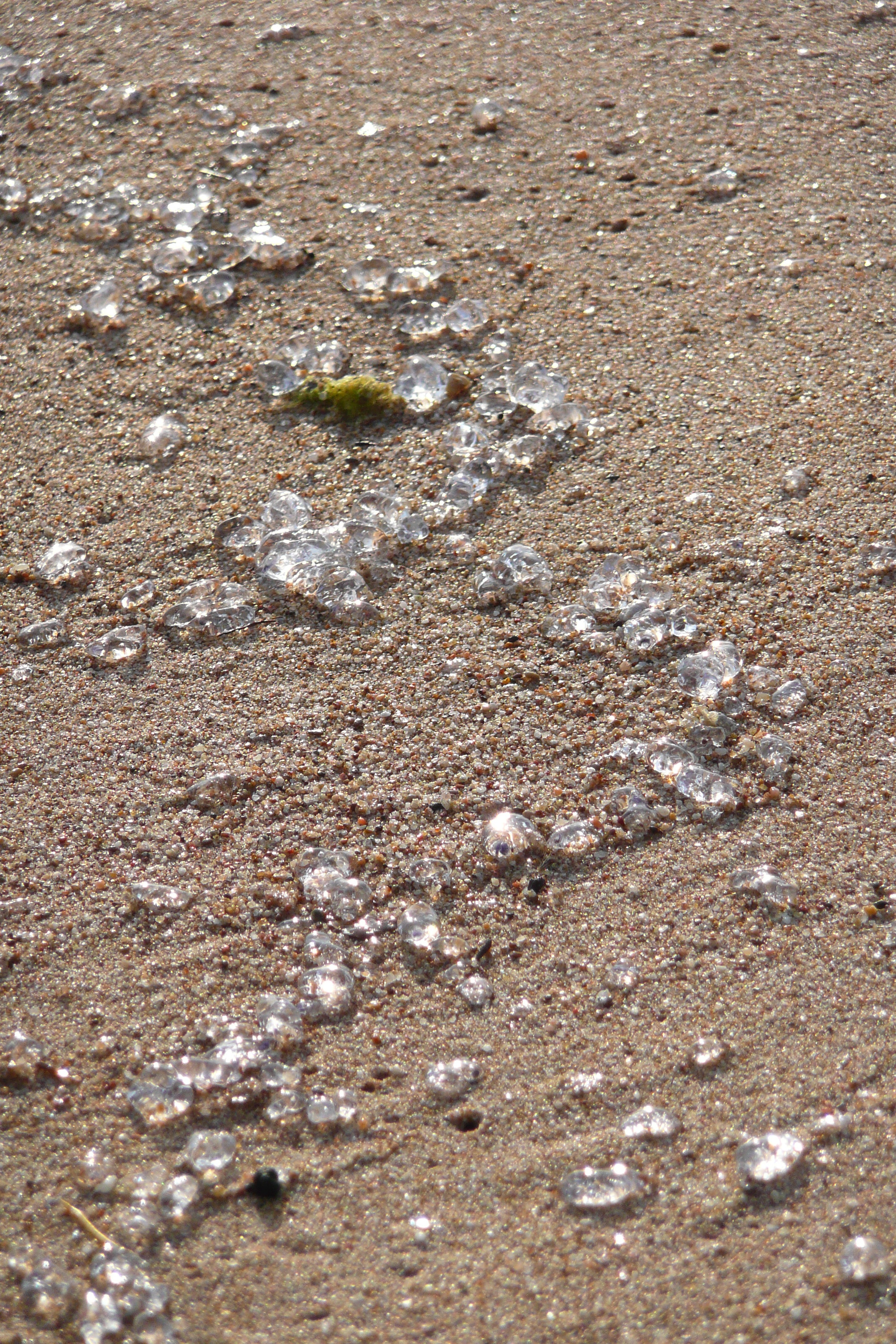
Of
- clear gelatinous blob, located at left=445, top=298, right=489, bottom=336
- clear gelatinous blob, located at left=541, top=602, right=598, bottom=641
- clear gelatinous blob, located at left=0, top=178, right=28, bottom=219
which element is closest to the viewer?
clear gelatinous blob, located at left=541, top=602, right=598, bottom=641

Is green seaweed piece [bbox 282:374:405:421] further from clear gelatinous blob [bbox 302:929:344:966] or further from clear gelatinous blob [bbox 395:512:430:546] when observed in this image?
clear gelatinous blob [bbox 302:929:344:966]

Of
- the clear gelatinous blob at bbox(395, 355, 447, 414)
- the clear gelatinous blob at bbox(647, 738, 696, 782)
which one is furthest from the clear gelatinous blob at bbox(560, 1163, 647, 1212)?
the clear gelatinous blob at bbox(395, 355, 447, 414)

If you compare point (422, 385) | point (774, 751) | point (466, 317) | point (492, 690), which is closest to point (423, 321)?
point (466, 317)

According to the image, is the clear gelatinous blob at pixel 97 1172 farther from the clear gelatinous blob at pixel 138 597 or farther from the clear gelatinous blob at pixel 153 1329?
the clear gelatinous blob at pixel 138 597

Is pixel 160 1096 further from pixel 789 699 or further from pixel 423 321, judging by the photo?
pixel 423 321

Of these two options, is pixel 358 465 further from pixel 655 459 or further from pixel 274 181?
pixel 274 181

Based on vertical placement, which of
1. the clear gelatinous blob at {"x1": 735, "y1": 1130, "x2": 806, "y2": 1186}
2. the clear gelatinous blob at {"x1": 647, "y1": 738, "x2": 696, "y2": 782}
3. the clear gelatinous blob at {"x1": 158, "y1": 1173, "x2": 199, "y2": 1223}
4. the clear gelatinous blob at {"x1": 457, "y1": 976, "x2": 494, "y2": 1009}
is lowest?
the clear gelatinous blob at {"x1": 158, "y1": 1173, "x2": 199, "y2": 1223}
